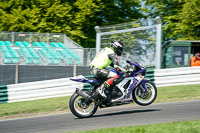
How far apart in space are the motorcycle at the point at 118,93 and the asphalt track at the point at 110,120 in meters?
0.27

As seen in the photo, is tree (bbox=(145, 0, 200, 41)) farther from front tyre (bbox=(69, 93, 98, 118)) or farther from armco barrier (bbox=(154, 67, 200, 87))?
front tyre (bbox=(69, 93, 98, 118))

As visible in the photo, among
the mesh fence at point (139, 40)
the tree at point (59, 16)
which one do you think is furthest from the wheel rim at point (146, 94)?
the tree at point (59, 16)

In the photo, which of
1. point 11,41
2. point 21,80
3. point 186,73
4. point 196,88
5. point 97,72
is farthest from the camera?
point 11,41

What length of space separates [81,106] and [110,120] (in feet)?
3.12

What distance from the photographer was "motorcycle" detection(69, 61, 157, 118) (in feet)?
27.0

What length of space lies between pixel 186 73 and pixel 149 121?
20.7 ft

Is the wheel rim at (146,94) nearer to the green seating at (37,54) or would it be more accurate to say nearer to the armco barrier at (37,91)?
the armco barrier at (37,91)

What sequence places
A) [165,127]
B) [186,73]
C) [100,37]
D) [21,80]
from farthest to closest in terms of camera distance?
[21,80] < [100,37] < [186,73] < [165,127]

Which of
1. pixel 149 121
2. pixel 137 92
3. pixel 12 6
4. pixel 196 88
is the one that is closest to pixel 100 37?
pixel 196 88

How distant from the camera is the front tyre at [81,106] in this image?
8113 mm

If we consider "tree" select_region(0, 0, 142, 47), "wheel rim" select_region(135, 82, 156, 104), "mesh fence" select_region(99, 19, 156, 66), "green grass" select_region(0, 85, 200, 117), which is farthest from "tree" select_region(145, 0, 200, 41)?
"wheel rim" select_region(135, 82, 156, 104)

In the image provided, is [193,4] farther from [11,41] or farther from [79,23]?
[11,41]

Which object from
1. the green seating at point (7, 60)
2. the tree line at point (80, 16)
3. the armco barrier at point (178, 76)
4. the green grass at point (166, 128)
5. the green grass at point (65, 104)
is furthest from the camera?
the tree line at point (80, 16)

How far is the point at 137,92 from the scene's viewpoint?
8.53 meters
